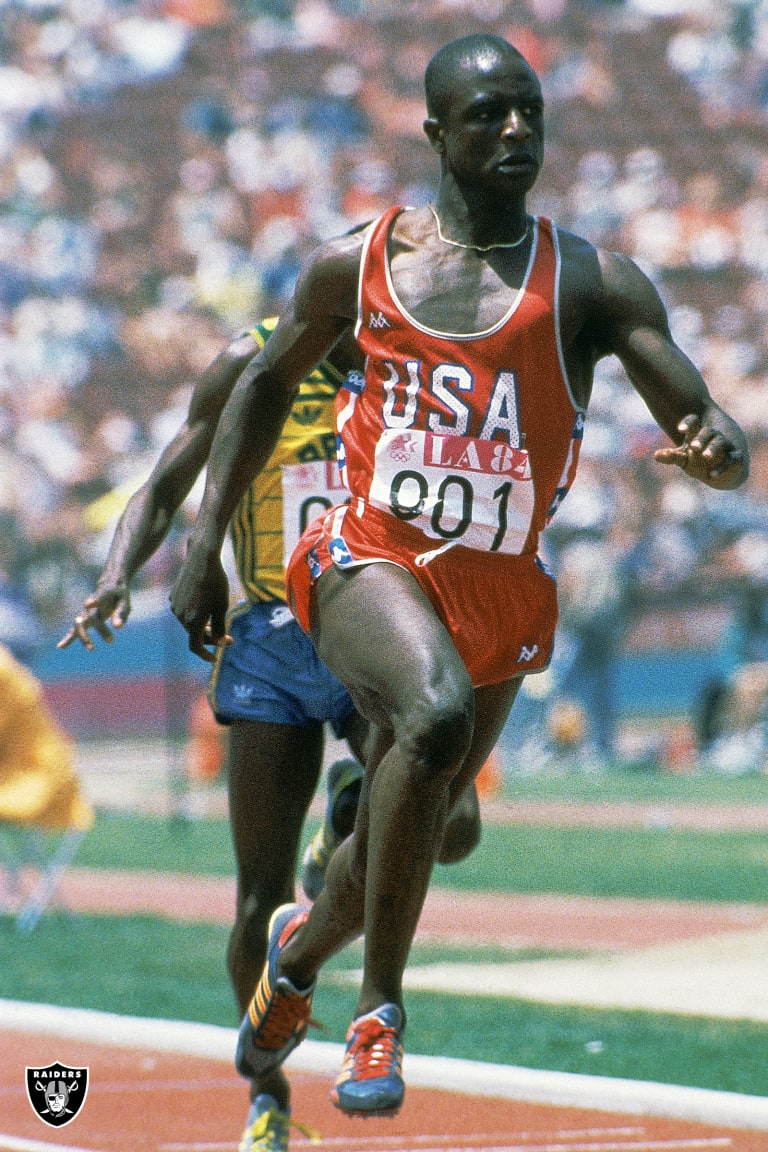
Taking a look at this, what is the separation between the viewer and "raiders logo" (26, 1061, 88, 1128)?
5251 millimetres

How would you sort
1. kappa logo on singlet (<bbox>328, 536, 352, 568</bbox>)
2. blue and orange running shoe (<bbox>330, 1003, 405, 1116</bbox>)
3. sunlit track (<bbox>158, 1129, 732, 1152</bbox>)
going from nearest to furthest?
1. blue and orange running shoe (<bbox>330, 1003, 405, 1116</bbox>)
2. kappa logo on singlet (<bbox>328, 536, 352, 568</bbox>)
3. sunlit track (<bbox>158, 1129, 732, 1152</bbox>)

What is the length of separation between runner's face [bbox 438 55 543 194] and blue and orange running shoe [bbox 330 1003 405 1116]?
71.3 inches

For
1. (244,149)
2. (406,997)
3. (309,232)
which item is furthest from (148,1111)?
(244,149)

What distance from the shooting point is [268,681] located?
16.6ft

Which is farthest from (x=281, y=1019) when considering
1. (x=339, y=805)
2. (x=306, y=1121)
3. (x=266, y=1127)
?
(x=306, y=1121)

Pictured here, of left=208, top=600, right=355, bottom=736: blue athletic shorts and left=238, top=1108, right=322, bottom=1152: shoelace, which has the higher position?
left=208, top=600, right=355, bottom=736: blue athletic shorts

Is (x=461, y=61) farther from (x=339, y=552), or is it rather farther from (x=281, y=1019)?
(x=281, y=1019)

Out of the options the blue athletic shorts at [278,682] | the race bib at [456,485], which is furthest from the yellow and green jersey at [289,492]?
the race bib at [456,485]

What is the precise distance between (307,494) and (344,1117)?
1.85 m

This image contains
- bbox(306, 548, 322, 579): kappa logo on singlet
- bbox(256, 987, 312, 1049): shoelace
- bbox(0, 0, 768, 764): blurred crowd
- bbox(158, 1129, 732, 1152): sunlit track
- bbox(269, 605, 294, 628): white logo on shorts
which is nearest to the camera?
bbox(306, 548, 322, 579): kappa logo on singlet

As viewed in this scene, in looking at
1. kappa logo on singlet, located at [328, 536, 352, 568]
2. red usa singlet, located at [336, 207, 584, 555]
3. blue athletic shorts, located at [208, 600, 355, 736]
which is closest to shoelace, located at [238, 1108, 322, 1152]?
blue athletic shorts, located at [208, 600, 355, 736]

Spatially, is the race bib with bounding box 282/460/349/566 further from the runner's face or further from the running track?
the running track

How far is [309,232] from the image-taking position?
25.4m

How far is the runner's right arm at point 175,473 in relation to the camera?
4.78 metres
